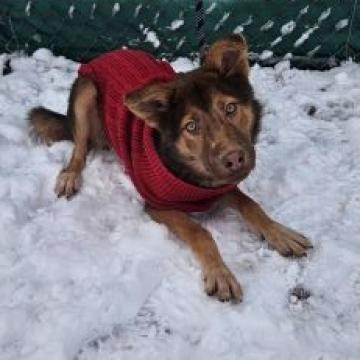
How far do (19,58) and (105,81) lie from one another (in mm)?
2053

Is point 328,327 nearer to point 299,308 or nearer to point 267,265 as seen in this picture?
point 299,308

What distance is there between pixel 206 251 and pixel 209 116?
74 cm

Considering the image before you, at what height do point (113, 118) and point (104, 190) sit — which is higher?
point (113, 118)

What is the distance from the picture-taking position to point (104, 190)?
15.3ft

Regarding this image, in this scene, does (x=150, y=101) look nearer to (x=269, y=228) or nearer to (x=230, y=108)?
(x=230, y=108)

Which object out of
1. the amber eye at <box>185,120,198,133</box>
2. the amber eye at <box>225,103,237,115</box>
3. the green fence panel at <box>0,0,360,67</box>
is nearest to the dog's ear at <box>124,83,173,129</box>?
the amber eye at <box>185,120,198,133</box>

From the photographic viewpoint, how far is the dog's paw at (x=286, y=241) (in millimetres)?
3955

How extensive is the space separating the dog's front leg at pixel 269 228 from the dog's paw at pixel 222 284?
42 cm

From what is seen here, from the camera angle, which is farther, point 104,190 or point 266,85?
point 266,85

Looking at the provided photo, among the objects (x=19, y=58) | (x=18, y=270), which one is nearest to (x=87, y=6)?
(x=19, y=58)

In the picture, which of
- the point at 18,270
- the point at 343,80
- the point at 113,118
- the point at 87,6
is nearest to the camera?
the point at 18,270

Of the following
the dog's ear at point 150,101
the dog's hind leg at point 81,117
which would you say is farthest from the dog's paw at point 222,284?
the dog's hind leg at point 81,117

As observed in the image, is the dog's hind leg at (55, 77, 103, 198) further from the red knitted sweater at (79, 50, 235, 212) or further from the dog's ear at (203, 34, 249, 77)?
the dog's ear at (203, 34, 249, 77)

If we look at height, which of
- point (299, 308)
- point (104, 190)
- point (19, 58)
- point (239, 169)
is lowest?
point (19, 58)
